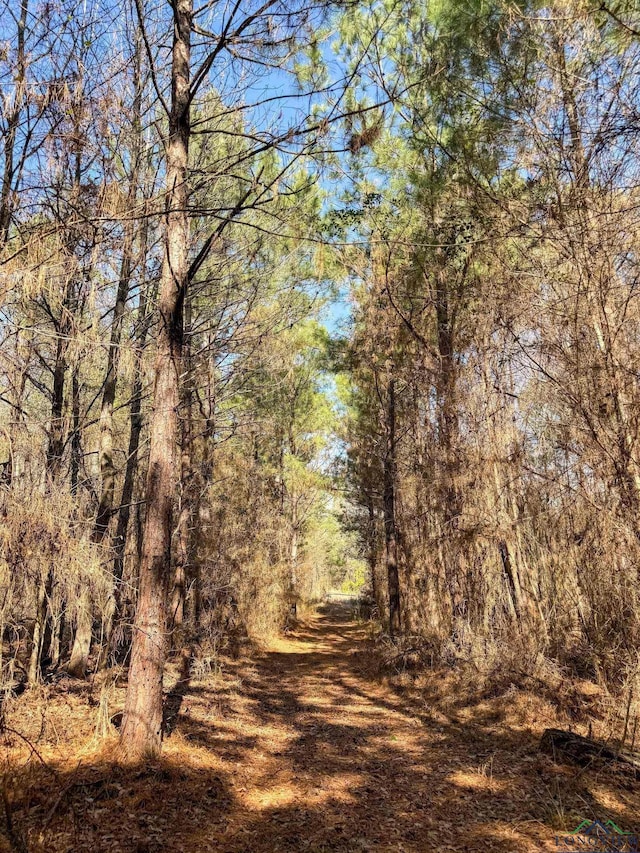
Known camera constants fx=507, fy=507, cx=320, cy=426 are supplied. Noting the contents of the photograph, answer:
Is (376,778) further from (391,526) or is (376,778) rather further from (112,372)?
(112,372)

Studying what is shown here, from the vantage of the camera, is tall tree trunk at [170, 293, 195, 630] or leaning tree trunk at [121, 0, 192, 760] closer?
leaning tree trunk at [121, 0, 192, 760]

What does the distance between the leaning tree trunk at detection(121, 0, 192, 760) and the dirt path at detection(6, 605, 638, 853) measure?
→ 1.43 ft

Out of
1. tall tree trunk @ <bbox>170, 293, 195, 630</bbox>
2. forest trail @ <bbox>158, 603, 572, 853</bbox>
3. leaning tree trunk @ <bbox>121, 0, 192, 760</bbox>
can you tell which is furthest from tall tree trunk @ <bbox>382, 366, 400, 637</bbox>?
leaning tree trunk @ <bbox>121, 0, 192, 760</bbox>

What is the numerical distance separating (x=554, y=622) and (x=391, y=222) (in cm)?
644

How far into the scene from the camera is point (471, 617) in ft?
23.2

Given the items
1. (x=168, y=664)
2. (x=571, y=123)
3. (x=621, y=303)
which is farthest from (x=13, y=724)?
(x=571, y=123)

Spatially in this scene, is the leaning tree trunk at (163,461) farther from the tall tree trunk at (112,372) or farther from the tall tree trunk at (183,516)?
the tall tree trunk at (183,516)

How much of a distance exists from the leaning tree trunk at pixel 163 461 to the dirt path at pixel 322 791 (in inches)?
17.1

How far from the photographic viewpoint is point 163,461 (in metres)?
4.51

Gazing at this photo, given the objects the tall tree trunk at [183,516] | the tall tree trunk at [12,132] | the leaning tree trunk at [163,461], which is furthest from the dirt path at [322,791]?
the tall tree trunk at [12,132]

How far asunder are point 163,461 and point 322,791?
297cm

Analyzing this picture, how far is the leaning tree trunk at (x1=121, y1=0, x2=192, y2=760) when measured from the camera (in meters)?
4.11

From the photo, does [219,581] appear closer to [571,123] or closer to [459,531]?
[459,531]

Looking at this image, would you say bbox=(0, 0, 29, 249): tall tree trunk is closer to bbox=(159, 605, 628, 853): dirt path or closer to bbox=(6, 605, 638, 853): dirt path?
bbox=(6, 605, 638, 853): dirt path
